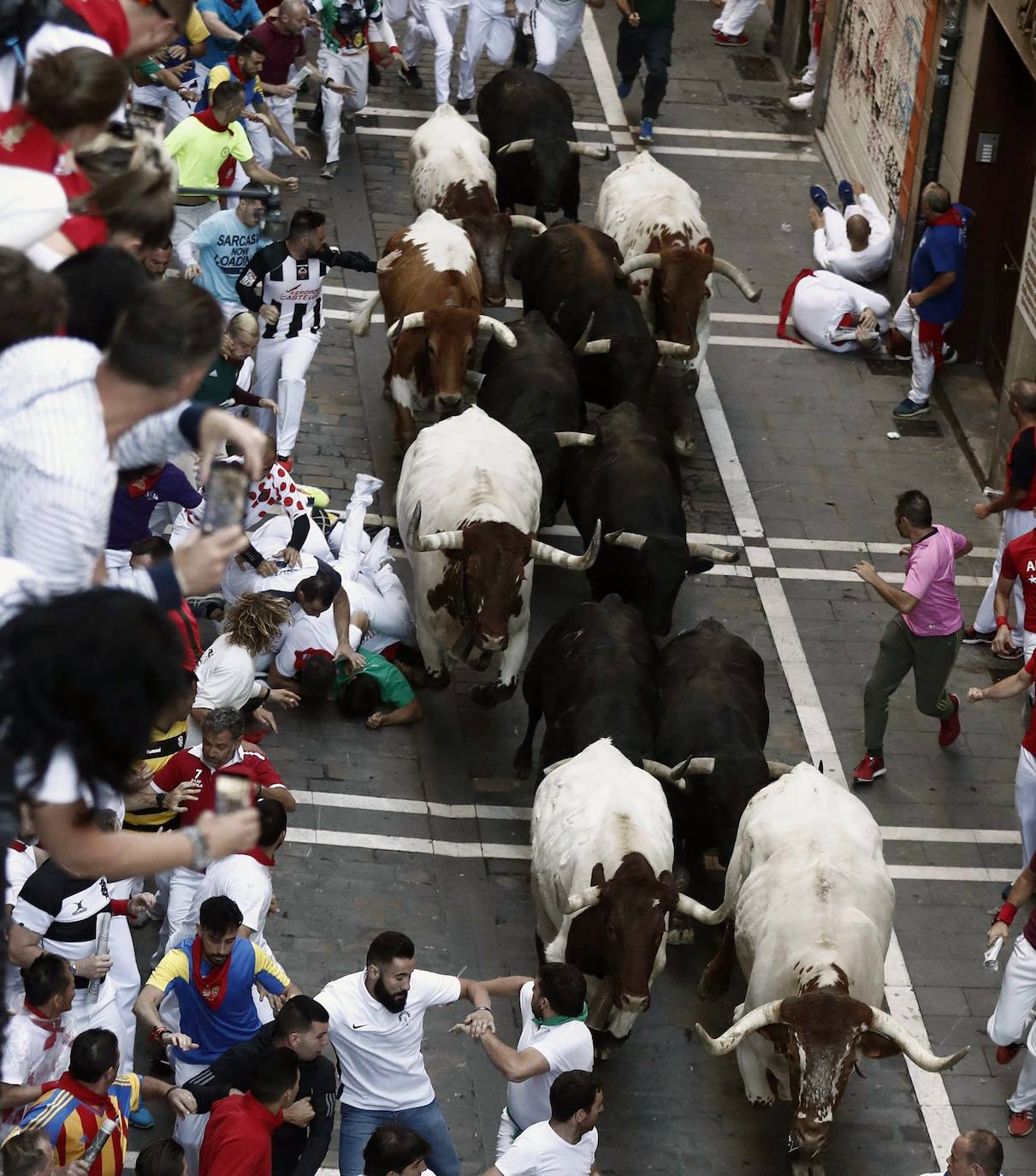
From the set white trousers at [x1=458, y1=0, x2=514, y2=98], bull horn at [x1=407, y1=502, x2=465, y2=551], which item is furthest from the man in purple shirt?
white trousers at [x1=458, y1=0, x2=514, y2=98]

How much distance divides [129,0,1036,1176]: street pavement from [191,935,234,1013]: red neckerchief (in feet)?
4.27

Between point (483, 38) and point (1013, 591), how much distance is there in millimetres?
9671

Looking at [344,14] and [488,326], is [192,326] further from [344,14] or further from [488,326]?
[344,14]

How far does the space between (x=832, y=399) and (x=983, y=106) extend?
8.83ft

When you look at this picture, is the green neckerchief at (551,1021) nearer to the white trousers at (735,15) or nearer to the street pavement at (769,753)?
the street pavement at (769,753)

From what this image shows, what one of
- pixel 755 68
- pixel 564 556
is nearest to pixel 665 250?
pixel 564 556

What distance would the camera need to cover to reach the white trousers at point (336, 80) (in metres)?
18.5

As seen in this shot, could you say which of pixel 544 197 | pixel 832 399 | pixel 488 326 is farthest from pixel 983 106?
pixel 488 326

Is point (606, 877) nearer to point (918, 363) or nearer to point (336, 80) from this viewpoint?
point (918, 363)

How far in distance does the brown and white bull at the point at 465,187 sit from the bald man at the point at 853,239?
9.63 ft

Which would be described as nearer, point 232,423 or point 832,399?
point 232,423

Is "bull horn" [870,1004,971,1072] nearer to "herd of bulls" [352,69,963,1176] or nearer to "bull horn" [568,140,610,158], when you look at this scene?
"herd of bulls" [352,69,963,1176]

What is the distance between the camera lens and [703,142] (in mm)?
20547

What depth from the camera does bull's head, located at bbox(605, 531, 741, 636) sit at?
12453 millimetres
